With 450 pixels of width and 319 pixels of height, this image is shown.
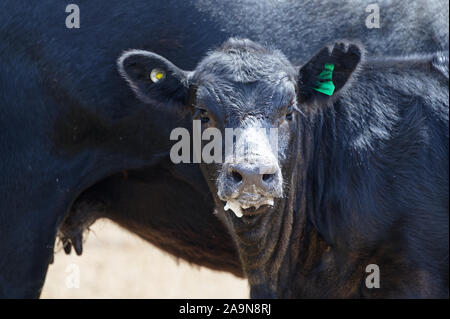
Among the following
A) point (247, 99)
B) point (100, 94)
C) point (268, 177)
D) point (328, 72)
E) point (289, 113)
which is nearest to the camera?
point (268, 177)

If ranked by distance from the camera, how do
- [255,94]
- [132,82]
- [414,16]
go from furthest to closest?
[414,16], [132,82], [255,94]

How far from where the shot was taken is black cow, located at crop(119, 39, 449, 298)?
5.51 m

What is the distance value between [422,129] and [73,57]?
2497 millimetres

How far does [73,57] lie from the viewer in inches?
230

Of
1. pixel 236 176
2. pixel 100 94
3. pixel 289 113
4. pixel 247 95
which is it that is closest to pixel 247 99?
pixel 247 95

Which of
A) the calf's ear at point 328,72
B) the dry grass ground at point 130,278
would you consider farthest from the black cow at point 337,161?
the dry grass ground at point 130,278

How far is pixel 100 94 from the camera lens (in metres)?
5.88

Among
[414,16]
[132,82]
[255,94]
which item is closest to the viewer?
[255,94]

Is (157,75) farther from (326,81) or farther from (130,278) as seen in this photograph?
(130,278)

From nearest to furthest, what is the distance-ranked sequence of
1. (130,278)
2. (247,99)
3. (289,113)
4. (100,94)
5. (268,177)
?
(268,177), (247,99), (289,113), (100,94), (130,278)

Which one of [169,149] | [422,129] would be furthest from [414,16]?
[169,149]

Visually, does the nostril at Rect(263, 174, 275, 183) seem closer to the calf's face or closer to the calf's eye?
the calf's face

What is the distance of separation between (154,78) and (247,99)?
77cm
